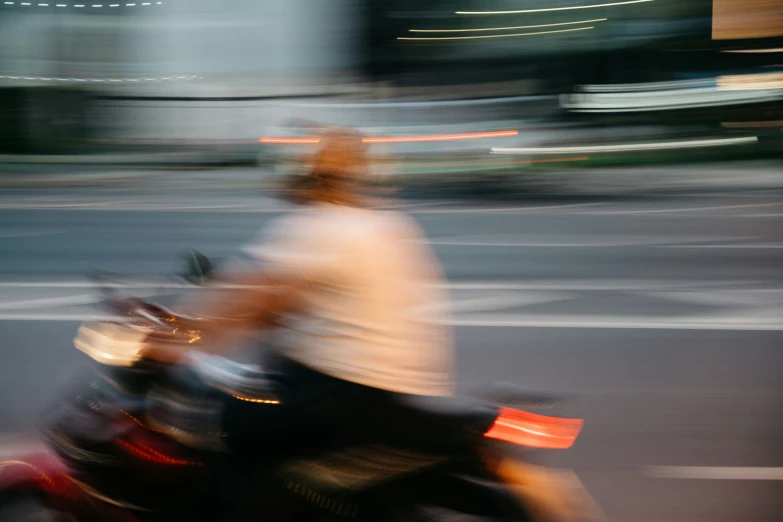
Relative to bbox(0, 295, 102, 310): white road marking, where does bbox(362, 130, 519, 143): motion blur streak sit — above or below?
below

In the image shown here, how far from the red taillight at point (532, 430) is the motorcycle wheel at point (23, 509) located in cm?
120

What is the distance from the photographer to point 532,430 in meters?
2.32

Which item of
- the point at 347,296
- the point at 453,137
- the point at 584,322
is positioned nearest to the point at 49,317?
the point at 584,322

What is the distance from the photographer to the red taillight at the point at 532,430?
229cm

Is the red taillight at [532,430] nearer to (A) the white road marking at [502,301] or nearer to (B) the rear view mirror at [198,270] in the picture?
(B) the rear view mirror at [198,270]

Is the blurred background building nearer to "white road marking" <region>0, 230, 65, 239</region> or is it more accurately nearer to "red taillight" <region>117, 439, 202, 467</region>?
"white road marking" <region>0, 230, 65, 239</region>

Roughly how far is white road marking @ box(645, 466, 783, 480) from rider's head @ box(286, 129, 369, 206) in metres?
2.47

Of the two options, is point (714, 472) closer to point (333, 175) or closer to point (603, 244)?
point (333, 175)

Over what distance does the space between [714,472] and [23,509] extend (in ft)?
9.20

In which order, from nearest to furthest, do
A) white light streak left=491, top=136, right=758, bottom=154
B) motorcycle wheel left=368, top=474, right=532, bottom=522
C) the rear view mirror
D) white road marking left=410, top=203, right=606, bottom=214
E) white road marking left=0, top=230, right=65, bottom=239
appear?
motorcycle wheel left=368, top=474, right=532, bottom=522 → the rear view mirror → white road marking left=0, top=230, right=65, bottom=239 → white road marking left=410, top=203, right=606, bottom=214 → white light streak left=491, top=136, right=758, bottom=154

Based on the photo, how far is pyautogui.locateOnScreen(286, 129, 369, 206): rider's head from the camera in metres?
2.39

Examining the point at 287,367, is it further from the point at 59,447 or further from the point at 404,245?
the point at 59,447

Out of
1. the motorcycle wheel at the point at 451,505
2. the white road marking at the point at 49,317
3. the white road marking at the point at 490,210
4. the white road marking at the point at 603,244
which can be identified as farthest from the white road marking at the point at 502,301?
the white road marking at the point at 490,210

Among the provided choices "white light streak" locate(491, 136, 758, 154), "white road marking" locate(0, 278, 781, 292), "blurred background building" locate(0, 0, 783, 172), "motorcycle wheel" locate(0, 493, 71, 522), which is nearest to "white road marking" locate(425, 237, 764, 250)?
"white road marking" locate(0, 278, 781, 292)
